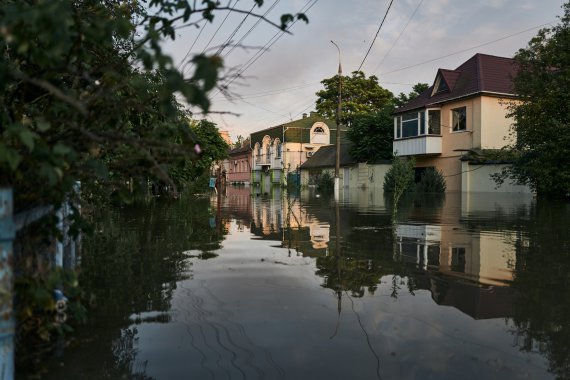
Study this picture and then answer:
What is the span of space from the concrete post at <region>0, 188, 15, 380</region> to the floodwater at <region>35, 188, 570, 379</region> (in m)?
0.67

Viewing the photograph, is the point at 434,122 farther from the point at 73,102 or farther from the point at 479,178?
the point at 73,102

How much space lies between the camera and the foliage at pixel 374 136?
124 feet

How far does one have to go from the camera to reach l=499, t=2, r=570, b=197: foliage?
632 inches

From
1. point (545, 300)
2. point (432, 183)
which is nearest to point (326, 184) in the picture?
point (432, 183)

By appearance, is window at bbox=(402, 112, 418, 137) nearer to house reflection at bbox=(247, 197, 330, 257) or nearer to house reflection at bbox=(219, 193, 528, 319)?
house reflection at bbox=(219, 193, 528, 319)

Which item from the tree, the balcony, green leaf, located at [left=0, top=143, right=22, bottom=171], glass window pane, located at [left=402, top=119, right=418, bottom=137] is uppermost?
the tree

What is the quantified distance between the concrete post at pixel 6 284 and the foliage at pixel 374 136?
3663 centimetres

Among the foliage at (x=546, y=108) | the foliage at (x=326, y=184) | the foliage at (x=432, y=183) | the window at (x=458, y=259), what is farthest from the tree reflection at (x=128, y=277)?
the foliage at (x=326, y=184)

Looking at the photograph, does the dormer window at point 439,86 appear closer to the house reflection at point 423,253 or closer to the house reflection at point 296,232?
the house reflection at point 423,253

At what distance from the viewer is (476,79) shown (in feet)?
96.5

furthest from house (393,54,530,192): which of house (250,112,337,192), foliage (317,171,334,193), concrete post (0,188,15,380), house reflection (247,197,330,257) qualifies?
concrete post (0,188,15,380)

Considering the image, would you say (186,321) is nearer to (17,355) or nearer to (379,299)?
(17,355)

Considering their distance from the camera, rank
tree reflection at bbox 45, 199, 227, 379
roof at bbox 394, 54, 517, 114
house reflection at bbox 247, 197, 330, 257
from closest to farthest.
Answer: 1. tree reflection at bbox 45, 199, 227, 379
2. house reflection at bbox 247, 197, 330, 257
3. roof at bbox 394, 54, 517, 114

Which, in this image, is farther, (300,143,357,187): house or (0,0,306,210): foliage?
(300,143,357,187): house
